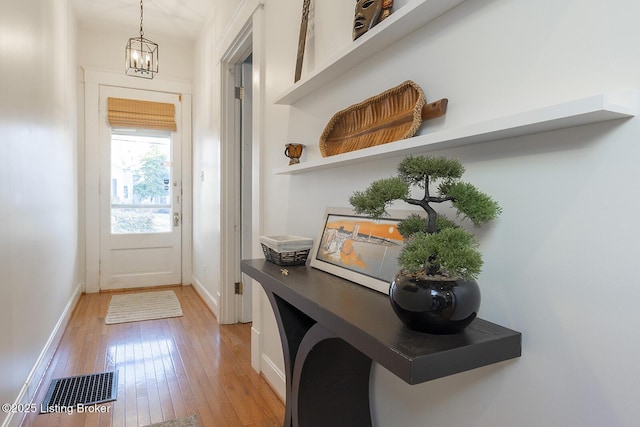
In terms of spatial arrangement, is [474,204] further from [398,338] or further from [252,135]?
[252,135]

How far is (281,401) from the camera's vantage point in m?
2.10

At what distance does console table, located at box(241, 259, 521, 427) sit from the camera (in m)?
0.75

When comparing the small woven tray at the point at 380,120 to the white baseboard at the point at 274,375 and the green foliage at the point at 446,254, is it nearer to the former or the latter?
the green foliage at the point at 446,254

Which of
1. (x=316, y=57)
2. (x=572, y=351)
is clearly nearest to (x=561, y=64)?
(x=572, y=351)

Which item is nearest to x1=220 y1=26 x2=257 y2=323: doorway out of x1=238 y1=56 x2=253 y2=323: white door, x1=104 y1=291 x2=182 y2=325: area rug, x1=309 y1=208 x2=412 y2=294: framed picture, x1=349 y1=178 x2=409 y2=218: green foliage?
x1=238 y1=56 x2=253 y2=323: white door

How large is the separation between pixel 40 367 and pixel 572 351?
2.69 metres

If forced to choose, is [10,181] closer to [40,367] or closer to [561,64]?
[40,367]

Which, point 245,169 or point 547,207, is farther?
point 245,169

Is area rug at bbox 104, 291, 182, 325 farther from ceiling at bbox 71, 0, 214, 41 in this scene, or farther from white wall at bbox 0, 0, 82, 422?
ceiling at bbox 71, 0, 214, 41

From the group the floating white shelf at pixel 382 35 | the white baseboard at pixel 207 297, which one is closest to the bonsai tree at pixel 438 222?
the floating white shelf at pixel 382 35

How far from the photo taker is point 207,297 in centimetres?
397

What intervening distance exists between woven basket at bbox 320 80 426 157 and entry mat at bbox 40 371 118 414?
186 cm

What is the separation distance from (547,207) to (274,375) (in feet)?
6.07

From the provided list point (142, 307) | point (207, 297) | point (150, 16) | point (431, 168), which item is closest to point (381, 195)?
point (431, 168)
